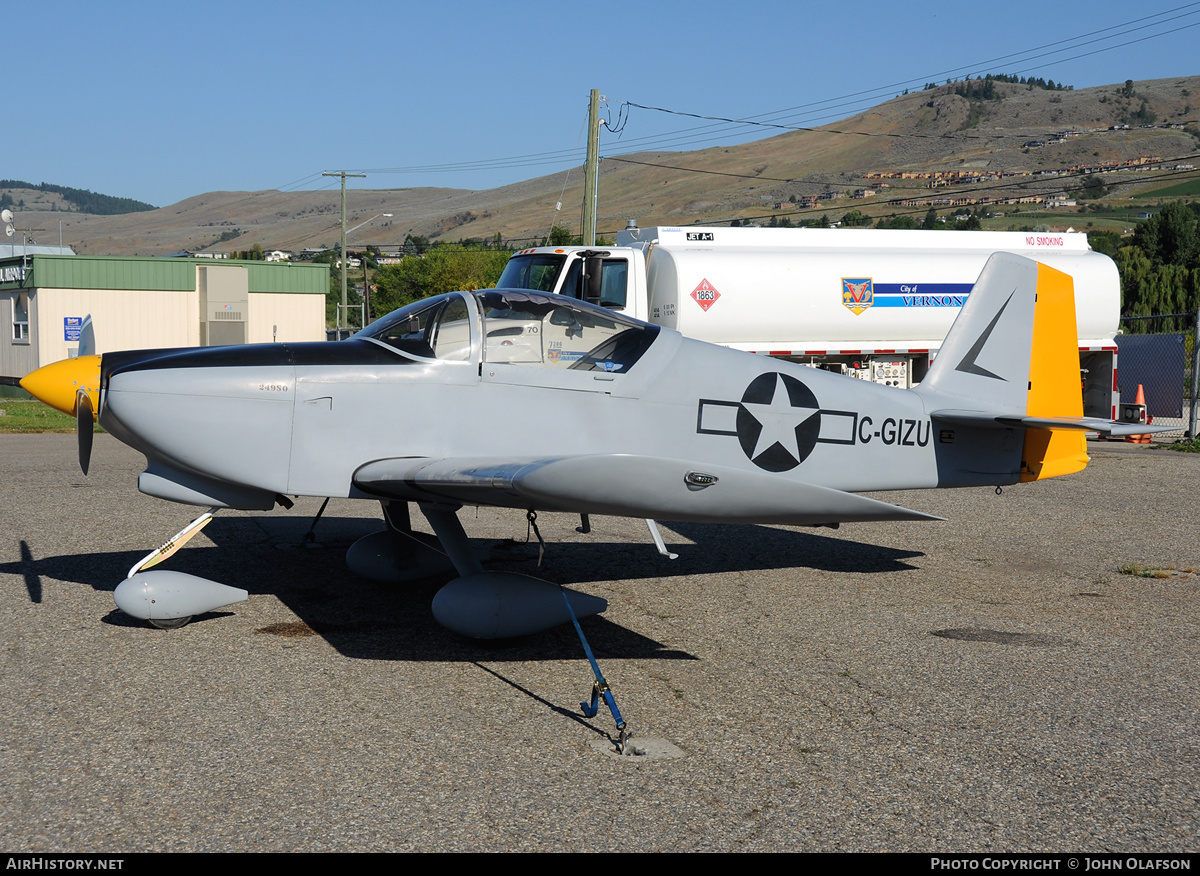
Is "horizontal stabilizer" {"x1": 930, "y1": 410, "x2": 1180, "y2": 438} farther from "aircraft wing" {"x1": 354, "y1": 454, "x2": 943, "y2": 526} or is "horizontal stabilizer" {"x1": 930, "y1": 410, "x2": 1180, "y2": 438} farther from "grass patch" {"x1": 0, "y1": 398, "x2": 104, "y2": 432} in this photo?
"grass patch" {"x1": 0, "y1": 398, "x2": 104, "y2": 432}

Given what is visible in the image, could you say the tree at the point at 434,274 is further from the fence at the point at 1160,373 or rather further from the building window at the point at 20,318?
the fence at the point at 1160,373

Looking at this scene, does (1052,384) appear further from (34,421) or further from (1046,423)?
(34,421)

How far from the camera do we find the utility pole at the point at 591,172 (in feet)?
83.1

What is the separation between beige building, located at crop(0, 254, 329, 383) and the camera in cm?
3350

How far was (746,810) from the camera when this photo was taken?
3553mm

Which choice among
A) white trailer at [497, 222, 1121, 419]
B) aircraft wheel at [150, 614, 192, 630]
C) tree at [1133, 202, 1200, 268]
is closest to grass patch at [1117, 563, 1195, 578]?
aircraft wheel at [150, 614, 192, 630]

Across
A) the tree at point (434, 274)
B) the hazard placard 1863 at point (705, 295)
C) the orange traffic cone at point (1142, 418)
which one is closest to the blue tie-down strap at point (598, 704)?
the hazard placard 1863 at point (705, 295)

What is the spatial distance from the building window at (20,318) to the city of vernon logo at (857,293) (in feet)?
99.1

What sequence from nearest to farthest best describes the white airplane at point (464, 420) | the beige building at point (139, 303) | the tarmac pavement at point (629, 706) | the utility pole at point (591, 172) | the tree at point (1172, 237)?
1. the tarmac pavement at point (629, 706)
2. the white airplane at point (464, 420)
3. the utility pole at point (591, 172)
4. the beige building at point (139, 303)
5. the tree at point (1172, 237)

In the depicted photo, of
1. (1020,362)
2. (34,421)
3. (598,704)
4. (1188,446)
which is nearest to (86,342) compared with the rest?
Result: (598,704)

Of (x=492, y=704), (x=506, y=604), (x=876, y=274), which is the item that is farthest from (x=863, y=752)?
(x=876, y=274)

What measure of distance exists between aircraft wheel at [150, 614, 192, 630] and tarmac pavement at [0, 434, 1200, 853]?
0.08 meters

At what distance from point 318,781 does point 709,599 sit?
11.7ft
